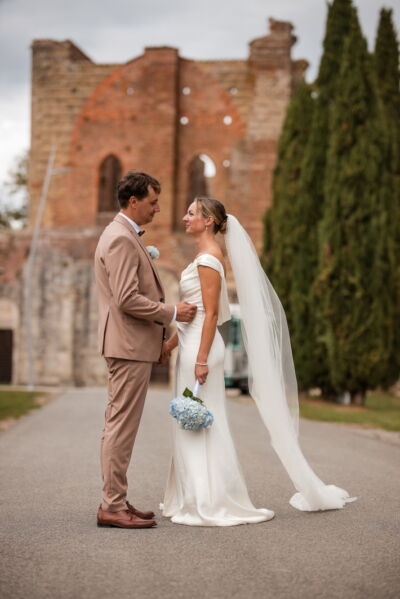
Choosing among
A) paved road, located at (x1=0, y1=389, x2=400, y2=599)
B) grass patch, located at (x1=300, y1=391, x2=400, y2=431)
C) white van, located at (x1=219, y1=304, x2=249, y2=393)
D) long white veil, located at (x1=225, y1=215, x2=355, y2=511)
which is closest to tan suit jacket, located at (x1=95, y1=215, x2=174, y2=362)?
long white veil, located at (x1=225, y1=215, x2=355, y2=511)

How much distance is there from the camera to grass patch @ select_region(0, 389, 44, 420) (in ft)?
50.3

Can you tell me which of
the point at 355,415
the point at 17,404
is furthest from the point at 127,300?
the point at 17,404

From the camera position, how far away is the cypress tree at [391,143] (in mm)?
19406

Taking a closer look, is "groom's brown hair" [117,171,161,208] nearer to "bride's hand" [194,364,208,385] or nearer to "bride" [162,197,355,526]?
"bride" [162,197,355,526]

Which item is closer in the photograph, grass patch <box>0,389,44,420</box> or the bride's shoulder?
the bride's shoulder

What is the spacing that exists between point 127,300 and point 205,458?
47.8 inches

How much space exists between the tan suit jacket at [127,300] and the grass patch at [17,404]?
9.51 m

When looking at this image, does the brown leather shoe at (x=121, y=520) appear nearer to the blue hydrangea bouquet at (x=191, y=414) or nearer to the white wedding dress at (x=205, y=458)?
the white wedding dress at (x=205, y=458)

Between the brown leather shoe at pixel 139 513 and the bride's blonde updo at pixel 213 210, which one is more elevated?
the bride's blonde updo at pixel 213 210

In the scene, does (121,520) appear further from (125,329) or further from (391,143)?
(391,143)

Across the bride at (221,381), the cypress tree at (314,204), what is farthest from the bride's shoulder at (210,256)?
the cypress tree at (314,204)

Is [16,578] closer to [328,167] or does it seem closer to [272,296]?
[272,296]

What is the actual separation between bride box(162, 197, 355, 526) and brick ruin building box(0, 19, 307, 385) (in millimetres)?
25856

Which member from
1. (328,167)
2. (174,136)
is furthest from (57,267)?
(328,167)
